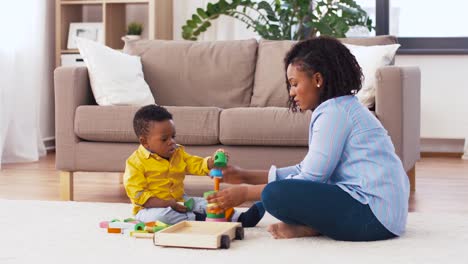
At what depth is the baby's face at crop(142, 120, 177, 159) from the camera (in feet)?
8.84

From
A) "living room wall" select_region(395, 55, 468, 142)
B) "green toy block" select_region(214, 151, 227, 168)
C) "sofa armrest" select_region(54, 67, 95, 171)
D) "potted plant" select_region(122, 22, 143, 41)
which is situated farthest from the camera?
"potted plant" select_region(122, 22, 143, 41)

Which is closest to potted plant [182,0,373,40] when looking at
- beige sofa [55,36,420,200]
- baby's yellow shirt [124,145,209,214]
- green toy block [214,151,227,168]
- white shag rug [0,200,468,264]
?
beige sofa [55,36,420,200]

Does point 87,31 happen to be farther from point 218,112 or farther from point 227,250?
point 227,250

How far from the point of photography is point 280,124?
11.2 feet

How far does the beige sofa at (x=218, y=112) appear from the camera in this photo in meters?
3.41

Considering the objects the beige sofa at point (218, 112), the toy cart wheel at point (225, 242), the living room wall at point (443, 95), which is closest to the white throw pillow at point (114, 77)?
the beige sofa at point (218, 112)

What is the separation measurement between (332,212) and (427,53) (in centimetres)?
346

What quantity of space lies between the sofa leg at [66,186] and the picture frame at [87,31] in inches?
87.9

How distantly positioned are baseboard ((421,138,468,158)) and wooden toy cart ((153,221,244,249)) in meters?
3.40

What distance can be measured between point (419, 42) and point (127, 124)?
2.90 m

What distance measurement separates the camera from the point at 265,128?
343 centimetres

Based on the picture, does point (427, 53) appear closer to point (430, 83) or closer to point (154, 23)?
point (430, 83)

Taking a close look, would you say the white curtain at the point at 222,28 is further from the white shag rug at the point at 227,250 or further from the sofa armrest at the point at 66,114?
the white shag rug at the point at 227,250

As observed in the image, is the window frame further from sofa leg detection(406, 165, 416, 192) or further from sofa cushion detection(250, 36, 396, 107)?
sofa leg detection(406, 165, 416, 192)
